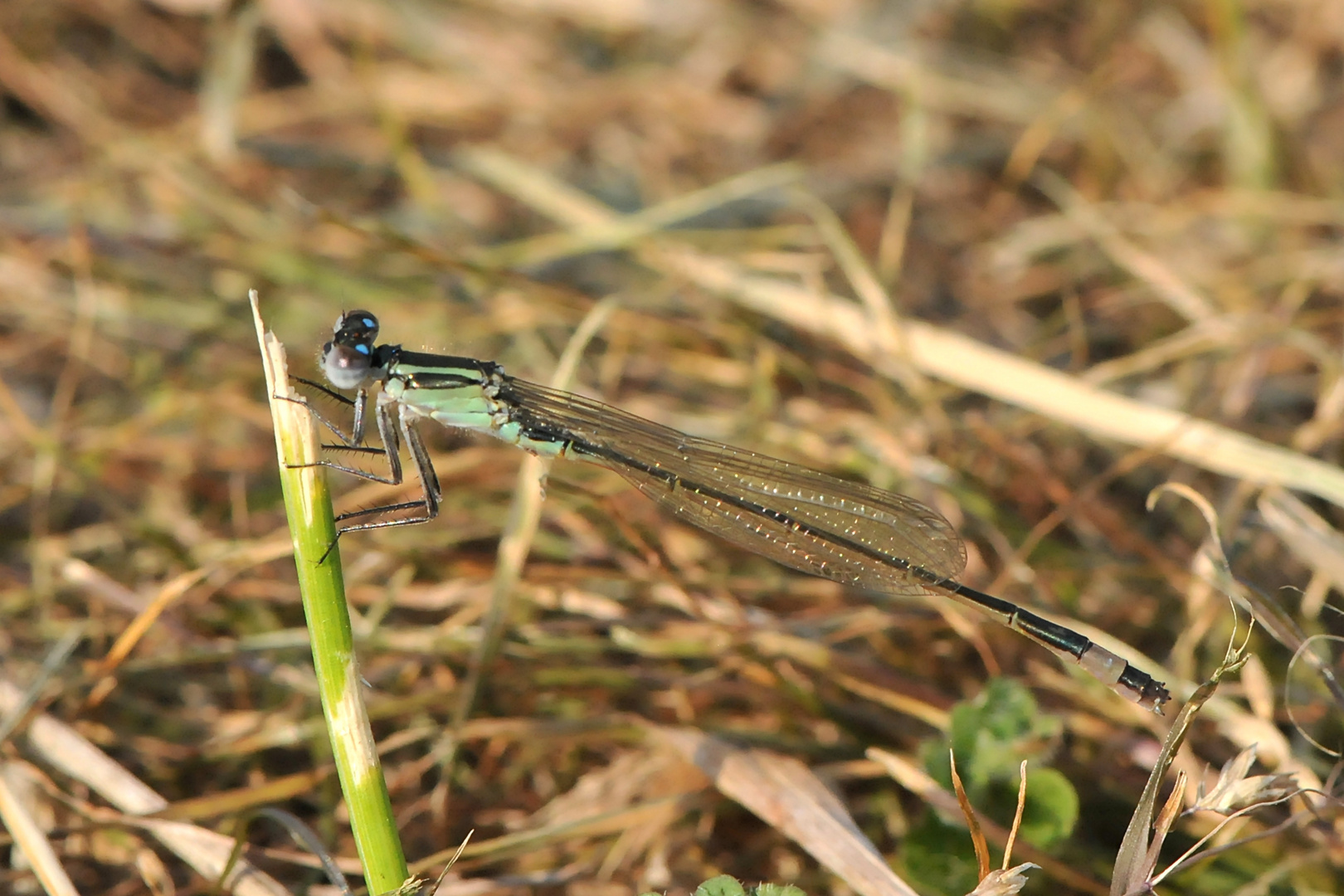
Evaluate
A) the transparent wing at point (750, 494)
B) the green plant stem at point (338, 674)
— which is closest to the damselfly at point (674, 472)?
the transparent wing at point (750, 494)

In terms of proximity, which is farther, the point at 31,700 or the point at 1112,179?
the point at 1112,179

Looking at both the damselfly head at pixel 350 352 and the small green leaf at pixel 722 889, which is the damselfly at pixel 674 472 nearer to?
the damselfly head at pixel 350 352

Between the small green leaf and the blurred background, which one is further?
the blurred background

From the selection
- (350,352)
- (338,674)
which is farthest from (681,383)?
(338,674)

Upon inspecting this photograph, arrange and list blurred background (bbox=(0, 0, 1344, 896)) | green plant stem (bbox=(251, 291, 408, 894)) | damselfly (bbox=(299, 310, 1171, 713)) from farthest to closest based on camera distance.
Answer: damselfly (bbox=(299, 310, 1171, 713)) < blurred background (bbox=(0, 0, 1344, 896)) < green plant stem (bbox=(251, 291, 408, 894))

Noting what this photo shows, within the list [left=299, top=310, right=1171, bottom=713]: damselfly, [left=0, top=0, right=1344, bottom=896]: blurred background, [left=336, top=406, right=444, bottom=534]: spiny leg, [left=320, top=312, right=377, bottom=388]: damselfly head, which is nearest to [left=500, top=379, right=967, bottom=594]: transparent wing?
[left=299, top=310, right=1171, bottom=713]: damselfly

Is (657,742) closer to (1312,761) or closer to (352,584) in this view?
(352,584)

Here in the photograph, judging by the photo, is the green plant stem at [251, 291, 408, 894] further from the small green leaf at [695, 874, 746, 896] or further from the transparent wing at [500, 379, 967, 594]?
the transparent wing at [500, 379, 967, 594]

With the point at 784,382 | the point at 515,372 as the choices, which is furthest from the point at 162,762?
the point at 784,382
